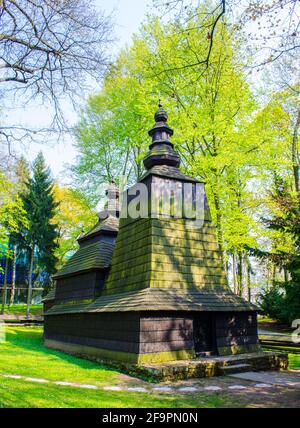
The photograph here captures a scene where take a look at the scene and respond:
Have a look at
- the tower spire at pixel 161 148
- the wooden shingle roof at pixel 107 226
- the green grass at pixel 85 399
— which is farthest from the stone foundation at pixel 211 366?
the wooden shingle roof at pixel 107 226

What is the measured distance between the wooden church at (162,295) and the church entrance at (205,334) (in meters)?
0.03

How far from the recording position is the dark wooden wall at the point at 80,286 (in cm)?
1534

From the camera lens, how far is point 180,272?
11.9 meters

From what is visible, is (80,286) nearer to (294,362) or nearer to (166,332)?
(166,332)

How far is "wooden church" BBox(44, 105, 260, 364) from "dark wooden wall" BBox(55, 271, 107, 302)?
0.06 metres

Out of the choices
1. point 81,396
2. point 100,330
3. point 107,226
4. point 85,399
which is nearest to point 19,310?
point 107,226

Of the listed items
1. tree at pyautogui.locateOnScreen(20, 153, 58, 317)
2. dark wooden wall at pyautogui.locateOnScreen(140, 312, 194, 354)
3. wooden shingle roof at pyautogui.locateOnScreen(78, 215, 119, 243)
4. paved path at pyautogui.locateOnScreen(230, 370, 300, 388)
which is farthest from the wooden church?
tree at pyautogui.locateOnScreen(20, 153, 58, 317)

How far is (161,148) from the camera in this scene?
1462 centimetres

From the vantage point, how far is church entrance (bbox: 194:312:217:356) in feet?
37.6

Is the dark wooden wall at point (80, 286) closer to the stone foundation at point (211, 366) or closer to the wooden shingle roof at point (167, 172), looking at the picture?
the wooden shingle roof at point (167, 172)

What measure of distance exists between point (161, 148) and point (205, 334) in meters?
7.39

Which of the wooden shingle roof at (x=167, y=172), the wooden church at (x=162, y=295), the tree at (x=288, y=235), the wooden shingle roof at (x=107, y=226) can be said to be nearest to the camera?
the wooden church at (x=162, y=295)

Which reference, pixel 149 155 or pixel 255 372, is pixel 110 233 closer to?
pixel 149 155
